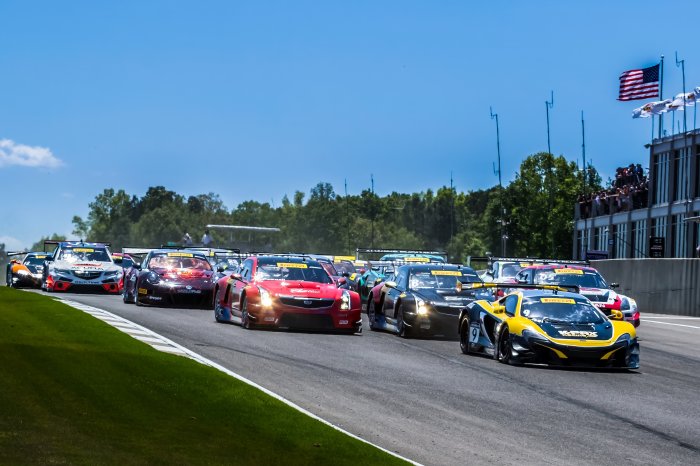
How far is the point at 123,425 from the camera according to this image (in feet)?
34.0

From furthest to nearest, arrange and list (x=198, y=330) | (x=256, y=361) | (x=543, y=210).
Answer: (x=543, y=210), (x=198, y=330), (x=256, y=361)

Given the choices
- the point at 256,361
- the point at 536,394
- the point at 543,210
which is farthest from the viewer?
the point at 543,210

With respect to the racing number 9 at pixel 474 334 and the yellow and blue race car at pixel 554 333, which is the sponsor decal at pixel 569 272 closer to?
the racing number 9 at pixel 474 334

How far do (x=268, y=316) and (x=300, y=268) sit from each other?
2012 mm

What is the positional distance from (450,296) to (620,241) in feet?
176

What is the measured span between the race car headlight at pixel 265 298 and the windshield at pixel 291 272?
79cm

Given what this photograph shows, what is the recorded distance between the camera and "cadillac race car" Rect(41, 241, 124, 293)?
1510 inches

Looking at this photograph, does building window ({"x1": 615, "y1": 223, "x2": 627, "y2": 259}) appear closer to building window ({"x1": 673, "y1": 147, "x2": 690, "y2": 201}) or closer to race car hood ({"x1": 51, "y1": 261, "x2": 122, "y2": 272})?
building window ({"x1": 673, "y1": 147, "x2": 690, "y2": 201})

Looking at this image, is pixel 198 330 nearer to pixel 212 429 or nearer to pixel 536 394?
pixel 536 394

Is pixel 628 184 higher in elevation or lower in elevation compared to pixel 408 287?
higher

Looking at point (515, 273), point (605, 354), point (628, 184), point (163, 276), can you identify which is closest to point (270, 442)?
point (605, 354)

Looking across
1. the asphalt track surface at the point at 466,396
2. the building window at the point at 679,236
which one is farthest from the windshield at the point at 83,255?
the building window at the point at 679,236

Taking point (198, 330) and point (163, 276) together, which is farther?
point (163, 276)

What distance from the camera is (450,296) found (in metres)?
25.0
